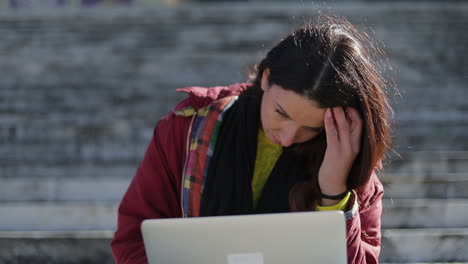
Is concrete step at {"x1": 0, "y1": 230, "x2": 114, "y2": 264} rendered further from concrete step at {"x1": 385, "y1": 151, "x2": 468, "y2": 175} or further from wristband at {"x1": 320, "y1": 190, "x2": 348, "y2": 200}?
concrete step at {"x1": 385, "y1": 151, "x2": 468, "y2": 175}

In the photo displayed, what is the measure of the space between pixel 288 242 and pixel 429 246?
1.49 m

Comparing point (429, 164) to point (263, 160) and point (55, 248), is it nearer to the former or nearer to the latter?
point (263, 160)

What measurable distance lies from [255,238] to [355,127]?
1.82 ft

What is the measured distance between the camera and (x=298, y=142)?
2.05 metres

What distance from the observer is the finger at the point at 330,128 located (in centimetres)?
190

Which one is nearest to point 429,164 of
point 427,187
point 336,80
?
point 427,187

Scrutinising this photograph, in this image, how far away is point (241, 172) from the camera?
206 centimetres

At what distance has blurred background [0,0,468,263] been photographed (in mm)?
3174

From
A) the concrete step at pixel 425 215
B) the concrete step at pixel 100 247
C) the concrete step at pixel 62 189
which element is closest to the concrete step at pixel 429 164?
the concrete step at pixel 425 215

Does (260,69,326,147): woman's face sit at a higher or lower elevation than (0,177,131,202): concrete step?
higher

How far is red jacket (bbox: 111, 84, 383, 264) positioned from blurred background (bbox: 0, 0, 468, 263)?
0.49 metres

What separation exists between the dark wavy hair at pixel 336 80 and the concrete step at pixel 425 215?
1306 millimetres

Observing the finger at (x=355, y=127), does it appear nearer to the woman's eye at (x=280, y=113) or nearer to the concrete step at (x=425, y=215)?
the woman's eye at (x=280, y=113)

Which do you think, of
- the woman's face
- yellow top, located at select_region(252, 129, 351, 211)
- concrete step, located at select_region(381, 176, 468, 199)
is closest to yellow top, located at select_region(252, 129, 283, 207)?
yellow top, located at select_region(252, 129, 351, 211)
